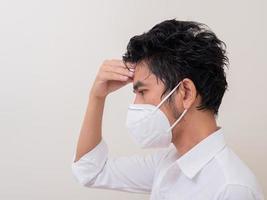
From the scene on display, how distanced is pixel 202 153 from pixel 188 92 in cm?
19

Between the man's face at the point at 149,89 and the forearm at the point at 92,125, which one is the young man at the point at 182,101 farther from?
the forearm at the point at 92,125

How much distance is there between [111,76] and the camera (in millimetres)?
1220

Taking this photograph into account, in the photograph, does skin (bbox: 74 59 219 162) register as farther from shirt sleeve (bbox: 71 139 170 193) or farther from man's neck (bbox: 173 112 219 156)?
shirt sleeve (bbox: 71 139 170 193)

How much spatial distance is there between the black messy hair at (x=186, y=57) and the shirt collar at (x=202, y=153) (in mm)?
98

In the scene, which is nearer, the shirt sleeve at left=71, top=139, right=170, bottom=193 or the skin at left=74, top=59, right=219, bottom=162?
the skin at left=74, top=59, right=219, bottom=162

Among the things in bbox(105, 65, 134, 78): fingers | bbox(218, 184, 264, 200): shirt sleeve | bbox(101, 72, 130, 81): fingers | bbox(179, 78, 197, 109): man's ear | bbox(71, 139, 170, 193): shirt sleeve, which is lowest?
bbox(71, 139, 170, 193): shirt sleeve

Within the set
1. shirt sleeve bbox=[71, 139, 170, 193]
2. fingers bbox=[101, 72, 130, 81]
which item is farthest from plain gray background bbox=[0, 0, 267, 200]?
fingers bbox=[101, 72, 130, 81]

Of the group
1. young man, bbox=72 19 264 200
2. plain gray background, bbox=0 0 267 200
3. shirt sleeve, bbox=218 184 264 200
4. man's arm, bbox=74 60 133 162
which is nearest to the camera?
shirt sleeve, bbox=218 184 264 200

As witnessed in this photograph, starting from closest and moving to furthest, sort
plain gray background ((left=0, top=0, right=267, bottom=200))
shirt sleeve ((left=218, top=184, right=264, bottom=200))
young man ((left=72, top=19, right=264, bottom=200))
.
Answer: shirt sleeve ((left=218, top=184, right=264, bottom=200))
young man ((left=72, top=19, right=264, bottom=200))
plain gray background ((left=0, top=0, right=267, bottom=200))

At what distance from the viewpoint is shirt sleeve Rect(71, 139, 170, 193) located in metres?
1.32

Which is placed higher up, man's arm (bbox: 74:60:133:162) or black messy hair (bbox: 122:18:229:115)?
black messy hair (bbox: 122:18:229:115)

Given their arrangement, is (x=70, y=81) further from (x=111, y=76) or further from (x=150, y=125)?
(x=150, y=125)

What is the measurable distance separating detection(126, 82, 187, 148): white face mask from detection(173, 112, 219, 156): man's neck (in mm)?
35

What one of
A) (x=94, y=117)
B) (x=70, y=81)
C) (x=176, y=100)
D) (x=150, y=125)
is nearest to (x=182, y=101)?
(x=176, y=100)
